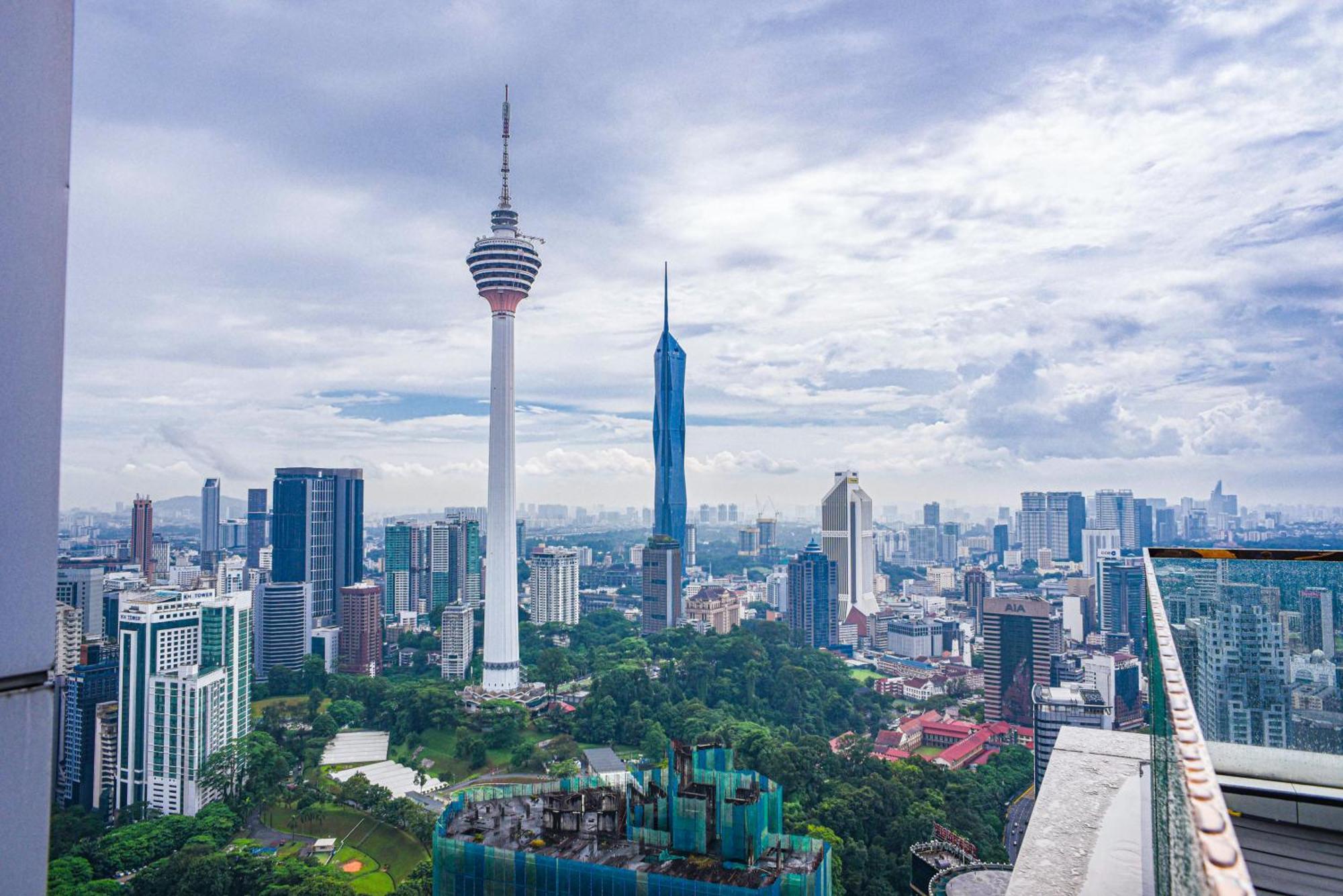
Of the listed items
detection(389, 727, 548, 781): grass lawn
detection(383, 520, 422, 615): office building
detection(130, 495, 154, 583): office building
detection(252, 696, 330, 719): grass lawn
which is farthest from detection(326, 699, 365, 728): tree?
detection(383, 520, 422, 615): office building

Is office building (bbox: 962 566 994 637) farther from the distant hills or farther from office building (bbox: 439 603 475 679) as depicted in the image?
the distant hills

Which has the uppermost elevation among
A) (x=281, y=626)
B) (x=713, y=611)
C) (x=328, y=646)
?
(x=281, y=626)

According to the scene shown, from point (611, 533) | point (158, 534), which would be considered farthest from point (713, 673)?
point (611, 533)

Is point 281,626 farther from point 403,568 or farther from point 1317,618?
point 1317,618

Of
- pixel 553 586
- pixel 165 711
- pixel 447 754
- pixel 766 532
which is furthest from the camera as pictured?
pixel 766 532

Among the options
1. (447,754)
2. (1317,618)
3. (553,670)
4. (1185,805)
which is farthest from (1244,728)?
(553,670)

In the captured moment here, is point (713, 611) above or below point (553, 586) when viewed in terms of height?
below

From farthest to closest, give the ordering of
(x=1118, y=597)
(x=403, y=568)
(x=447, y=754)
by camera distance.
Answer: (x=403, y=568), (x=1118, y=597), (x=447, y=754)
